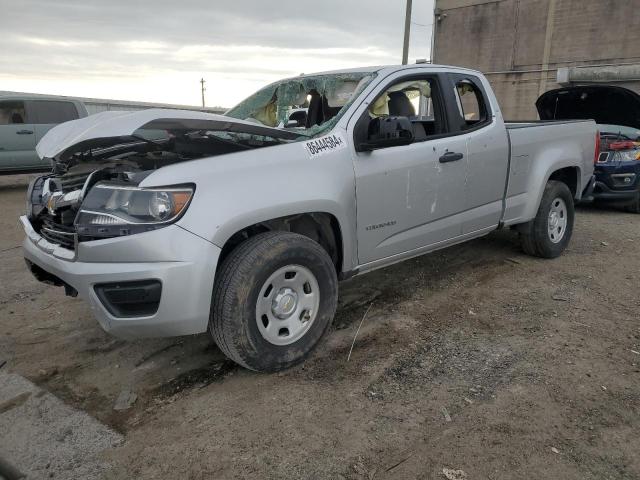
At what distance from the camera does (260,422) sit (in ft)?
8.70

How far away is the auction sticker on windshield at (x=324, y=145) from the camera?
3180 mm

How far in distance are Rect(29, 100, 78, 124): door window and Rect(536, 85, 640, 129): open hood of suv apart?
965cm

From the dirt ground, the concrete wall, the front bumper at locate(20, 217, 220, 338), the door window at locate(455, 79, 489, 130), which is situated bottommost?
the dirt ground

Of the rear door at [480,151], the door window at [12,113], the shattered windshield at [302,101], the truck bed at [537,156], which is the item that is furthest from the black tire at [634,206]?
the door window at [12,113]

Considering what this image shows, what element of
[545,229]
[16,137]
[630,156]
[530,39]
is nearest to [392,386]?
[545,229]

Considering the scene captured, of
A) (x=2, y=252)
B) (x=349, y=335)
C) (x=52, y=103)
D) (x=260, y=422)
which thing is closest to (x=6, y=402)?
(x=260, y=422)

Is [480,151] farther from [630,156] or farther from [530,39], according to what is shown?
[530,39]

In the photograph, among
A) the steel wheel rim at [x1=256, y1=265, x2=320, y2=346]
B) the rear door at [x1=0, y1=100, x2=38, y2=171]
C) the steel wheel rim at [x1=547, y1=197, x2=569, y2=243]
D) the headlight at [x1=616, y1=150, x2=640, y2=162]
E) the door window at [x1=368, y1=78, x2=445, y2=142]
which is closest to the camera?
the steel wheel rim at [x1=256, y1=265, x2=320, y2=346]

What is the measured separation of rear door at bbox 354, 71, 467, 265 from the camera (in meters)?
3.50

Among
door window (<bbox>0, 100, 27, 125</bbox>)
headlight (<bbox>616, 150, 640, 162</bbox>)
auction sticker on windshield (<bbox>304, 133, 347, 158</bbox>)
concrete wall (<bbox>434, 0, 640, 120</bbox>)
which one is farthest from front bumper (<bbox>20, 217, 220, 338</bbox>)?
concrete wall (<bbox>434, 0, 640, 120</bbox>)

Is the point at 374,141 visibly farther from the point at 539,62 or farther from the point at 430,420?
the point at 539,62

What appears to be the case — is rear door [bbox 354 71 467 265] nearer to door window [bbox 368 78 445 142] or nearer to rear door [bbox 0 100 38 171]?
door window [bbox 368 78 445 142]

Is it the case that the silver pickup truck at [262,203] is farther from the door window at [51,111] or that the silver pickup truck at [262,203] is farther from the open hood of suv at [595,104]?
the door window at [51,111]

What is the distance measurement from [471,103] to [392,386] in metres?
2.78
